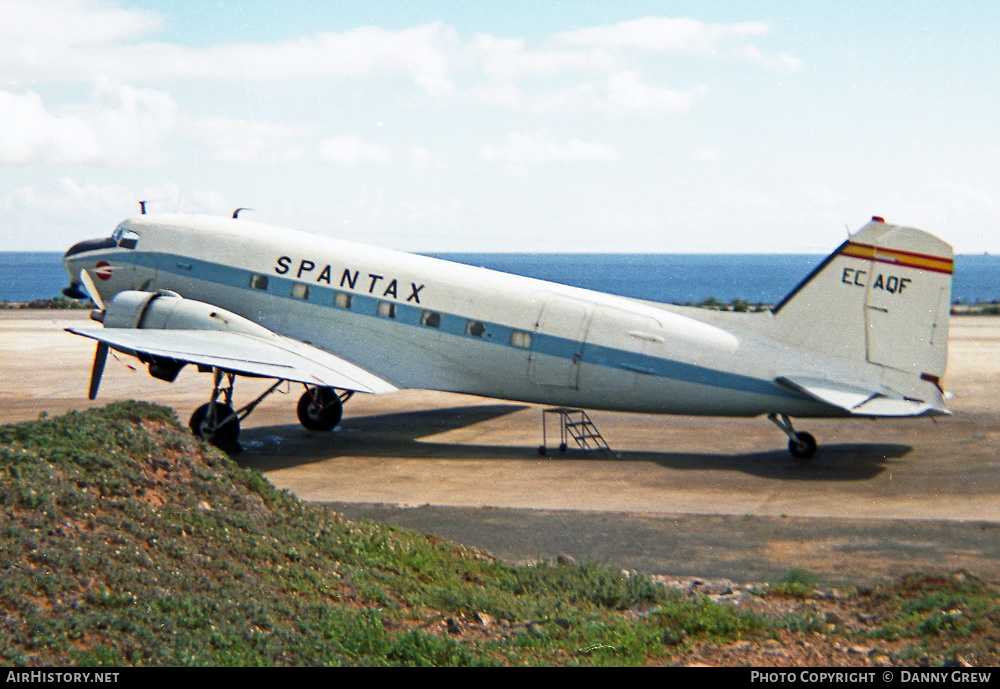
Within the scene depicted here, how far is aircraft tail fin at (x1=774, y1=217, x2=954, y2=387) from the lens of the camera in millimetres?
18734

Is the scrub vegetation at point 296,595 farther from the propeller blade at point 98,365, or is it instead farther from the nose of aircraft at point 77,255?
the nose of aircraft at point 77,255

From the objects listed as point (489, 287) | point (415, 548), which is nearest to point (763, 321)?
point (489, 287)

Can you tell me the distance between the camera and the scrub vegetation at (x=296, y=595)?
331 inches

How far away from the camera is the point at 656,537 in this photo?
1491 cm

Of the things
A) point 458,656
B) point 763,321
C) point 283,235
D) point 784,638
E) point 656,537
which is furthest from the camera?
point 283,235

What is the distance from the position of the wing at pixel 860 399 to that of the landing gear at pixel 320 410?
11364 millimetres

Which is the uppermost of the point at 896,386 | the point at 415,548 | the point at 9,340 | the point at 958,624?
the point at 896,386

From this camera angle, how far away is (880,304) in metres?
19.2

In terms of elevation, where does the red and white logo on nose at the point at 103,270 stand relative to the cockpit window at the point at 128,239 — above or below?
below

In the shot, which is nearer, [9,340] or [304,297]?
[304,297]

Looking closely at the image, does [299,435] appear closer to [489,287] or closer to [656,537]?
[489,287]

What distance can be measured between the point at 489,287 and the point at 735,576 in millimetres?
10610

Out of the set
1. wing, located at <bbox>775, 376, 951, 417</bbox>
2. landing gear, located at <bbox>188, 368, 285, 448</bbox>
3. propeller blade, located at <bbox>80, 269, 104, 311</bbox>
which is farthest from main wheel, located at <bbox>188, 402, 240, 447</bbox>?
wing, located at <bbox>775, 376, 951, 417</bbox>

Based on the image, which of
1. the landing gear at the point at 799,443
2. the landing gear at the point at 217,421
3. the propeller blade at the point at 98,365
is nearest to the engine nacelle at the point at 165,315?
the landing gear at the point at 217,421
